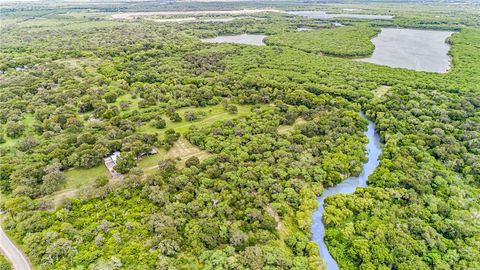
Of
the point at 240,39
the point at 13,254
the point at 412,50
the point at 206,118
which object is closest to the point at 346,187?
the point at 206,118

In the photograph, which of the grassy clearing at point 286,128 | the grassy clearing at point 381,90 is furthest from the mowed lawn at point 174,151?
the grassy clearing at point 381,90

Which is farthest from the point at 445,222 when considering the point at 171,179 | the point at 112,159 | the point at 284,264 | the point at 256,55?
the point at 256,55

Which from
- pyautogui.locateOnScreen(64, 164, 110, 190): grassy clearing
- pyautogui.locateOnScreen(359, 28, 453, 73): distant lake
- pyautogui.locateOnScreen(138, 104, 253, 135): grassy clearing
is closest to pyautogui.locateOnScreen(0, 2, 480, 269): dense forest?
pyautogui.locateOnScreen(64, 164, 110, 190): grassy clearing

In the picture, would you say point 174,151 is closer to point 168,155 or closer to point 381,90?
point 168,155

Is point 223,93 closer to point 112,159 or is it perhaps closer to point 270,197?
point 112,159

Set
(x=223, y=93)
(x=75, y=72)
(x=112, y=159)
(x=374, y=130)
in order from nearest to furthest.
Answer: (x=112, y=159)
(x=374, y=130)
(x=223, y=93)
(x=75, y=72)

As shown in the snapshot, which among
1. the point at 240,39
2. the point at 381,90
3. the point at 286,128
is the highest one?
the point at 240,39
